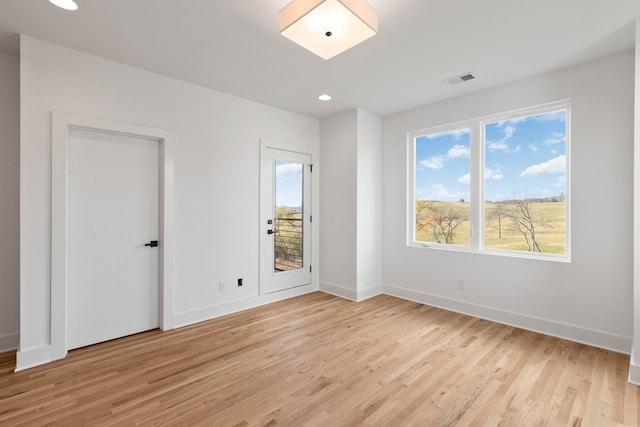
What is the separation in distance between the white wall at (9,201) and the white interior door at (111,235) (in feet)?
1.88

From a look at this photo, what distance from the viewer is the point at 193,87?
355 centimetres

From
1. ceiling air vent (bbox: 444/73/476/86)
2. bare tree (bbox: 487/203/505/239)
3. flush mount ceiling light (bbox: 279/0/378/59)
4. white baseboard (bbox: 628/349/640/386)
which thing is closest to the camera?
flush mount ceiling light (bbox: 279/0/378/59)

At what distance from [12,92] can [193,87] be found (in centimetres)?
162

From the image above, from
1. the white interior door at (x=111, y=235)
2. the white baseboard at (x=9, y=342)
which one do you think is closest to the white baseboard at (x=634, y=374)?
the white interior door at (x=111, y=235)

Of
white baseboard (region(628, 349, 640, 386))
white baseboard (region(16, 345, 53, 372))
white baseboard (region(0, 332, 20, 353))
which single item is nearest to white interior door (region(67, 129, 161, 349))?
white baseboard (region(16, 345, 53, 372))

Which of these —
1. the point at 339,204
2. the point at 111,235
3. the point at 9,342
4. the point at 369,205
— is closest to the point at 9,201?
the point at 111,235

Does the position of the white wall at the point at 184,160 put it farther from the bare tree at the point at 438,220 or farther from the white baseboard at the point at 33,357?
the bare tree at the point at 438,220

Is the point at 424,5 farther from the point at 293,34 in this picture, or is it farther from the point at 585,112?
the point at 585,112

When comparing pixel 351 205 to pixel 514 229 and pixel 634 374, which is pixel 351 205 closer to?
pixel 514 229

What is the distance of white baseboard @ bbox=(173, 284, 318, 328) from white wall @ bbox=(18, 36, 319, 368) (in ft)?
0.04

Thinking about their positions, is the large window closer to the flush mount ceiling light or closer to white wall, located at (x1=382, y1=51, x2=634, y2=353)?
white wall, located at (x1=382, y1=51, x2=634, y2=353)

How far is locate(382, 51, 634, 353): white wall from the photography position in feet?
9.21

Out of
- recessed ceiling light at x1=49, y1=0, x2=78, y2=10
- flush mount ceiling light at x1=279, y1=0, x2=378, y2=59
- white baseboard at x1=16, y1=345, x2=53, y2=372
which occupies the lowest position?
white baseboard at x1=16, y1=345, x2=53, y2=372

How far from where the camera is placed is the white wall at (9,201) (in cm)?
286
